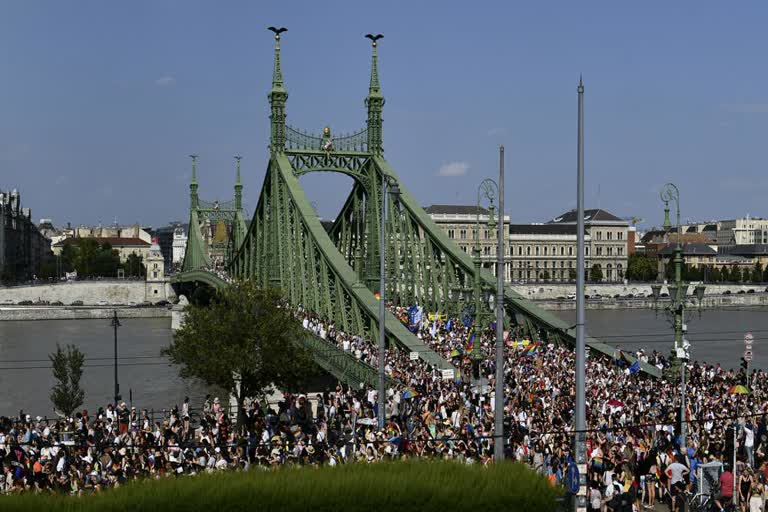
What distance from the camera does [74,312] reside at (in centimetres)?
12344

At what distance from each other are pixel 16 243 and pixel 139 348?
91.1 meters

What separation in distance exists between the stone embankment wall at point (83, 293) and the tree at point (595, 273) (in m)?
64.2

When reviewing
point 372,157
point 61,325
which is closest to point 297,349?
point 372,157

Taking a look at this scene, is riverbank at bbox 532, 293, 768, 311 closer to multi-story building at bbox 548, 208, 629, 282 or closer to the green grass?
multi-story building at bbox 548, 208, 629, 282

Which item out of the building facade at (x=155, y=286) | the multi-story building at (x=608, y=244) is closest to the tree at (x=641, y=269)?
the multi-story building at (x=608, y=244)

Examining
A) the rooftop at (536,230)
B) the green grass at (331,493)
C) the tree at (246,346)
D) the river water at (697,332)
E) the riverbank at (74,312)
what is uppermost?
the rooftop at (536,230)

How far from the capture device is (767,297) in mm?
148875

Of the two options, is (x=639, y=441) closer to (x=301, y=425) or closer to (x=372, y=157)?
(x=301, y=425)

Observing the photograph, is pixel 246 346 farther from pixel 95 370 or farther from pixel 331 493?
pixel 95 370

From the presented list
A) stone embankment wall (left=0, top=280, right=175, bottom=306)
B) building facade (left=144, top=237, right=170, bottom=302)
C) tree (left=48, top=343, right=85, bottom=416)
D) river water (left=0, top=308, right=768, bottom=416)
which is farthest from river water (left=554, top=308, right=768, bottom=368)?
stone embankment wall (left=0, top=280, right=175, bottom=306)

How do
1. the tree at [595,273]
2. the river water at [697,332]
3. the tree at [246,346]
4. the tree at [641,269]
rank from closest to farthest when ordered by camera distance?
1. the tree at [246,346]
2. the river water at [697,332]
3. the tree at [595,273]
4. the tree at [641,269]

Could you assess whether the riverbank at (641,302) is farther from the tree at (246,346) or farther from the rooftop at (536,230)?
the tree at (246,346)

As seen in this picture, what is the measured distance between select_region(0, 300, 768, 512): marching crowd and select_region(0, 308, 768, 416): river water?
8.18 m

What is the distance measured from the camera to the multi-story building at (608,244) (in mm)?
165250
